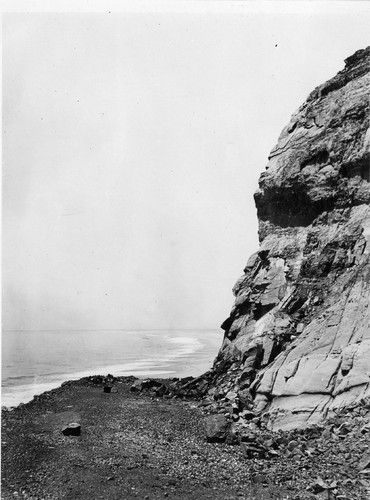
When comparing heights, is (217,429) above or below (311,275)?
below

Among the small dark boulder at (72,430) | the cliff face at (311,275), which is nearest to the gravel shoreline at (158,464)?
the small dark boulder at (72,430)

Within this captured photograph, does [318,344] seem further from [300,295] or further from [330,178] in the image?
[330,178]

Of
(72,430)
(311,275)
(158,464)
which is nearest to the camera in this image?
(158,464)

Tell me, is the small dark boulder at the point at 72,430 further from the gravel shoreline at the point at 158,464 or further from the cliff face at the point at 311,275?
the cliff face at the point at 311,275

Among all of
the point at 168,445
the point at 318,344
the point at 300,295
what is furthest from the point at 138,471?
the point at 300,295

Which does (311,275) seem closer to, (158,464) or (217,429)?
(217,429)

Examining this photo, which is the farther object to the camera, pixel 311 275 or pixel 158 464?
pixel 311 275

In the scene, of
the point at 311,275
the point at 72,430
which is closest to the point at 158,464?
the point at 72,430
